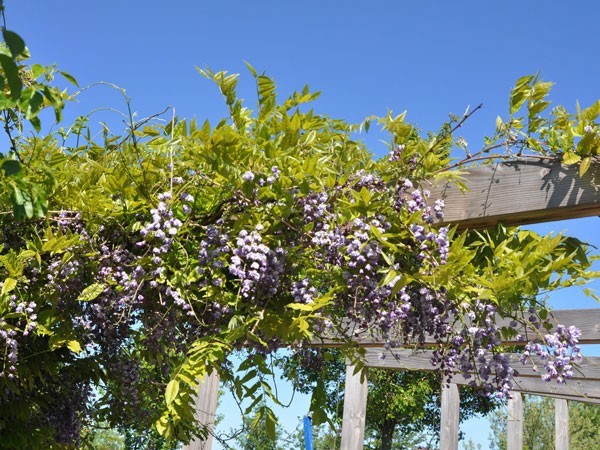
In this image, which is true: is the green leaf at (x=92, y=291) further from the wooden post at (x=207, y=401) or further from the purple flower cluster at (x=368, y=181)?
the wooden post at (x=207, y=401)

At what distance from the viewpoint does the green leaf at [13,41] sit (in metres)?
1.20

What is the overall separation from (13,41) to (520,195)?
159cm

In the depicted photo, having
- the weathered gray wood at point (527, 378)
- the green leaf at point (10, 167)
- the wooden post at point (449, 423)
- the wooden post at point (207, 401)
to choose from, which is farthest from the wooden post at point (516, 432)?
the green leaf at point (10, 167)

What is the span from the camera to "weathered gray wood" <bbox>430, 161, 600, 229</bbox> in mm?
2102

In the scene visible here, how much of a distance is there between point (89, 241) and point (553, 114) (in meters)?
1.59

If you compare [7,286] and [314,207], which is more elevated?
[314,207]

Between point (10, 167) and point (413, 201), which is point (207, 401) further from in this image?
point (10, 167)

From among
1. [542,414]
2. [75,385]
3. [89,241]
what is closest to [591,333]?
[75,385]

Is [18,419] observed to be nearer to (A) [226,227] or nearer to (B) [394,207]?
(A) [226,227]

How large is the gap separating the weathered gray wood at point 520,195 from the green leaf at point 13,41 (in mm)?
1449

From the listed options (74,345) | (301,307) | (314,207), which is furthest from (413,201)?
(74,345)

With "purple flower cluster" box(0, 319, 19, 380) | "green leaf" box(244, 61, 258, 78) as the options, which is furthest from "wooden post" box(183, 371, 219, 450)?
"green leaf" box(244, 61, 258, 78)

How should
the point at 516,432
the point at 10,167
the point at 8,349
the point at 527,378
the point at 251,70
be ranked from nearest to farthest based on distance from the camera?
the point at 10,167
the point at 251,70
the point at 8,349
the point at 527,378
the point at 516,432

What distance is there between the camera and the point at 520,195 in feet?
7.22
